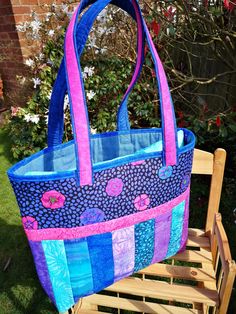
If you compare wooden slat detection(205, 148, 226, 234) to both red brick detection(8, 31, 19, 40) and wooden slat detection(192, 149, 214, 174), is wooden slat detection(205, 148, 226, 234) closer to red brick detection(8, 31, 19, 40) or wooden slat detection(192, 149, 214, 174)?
wooden slat detection(192, 149, 214, 174)

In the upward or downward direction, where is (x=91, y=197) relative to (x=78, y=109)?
downward

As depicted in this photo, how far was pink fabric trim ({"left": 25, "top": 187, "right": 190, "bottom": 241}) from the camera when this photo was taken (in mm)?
771

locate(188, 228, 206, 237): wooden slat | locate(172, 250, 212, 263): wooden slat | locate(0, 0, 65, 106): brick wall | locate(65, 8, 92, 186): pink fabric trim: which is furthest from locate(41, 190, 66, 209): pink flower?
locate(0, 0, 65, 106): brick wall

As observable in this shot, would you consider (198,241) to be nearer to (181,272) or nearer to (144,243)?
(181,272)

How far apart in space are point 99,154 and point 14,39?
249 cm

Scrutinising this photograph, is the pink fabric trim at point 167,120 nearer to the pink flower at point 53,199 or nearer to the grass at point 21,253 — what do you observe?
the pink flower at point 53,199

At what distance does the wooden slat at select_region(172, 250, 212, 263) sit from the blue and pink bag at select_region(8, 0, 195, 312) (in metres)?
0.21

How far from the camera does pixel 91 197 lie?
0.74 m

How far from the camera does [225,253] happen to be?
87 centimetres

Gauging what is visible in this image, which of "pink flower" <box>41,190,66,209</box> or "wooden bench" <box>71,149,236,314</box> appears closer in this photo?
"pink flower" <box>41,190,66,209</box>

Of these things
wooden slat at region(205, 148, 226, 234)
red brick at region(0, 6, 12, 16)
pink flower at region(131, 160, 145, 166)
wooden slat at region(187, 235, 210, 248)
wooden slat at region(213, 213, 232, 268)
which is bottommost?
wooden slat at region(187, 235, 210, 248)

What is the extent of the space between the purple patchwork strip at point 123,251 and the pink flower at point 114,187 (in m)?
0.14

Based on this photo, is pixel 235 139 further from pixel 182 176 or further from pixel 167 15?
pixel 182 176

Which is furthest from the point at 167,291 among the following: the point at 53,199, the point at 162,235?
the point at 53,199
